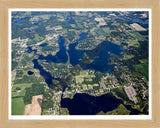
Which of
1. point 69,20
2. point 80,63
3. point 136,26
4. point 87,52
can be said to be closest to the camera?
point 80,63

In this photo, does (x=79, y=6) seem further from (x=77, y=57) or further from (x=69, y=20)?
(x=69, y=20)

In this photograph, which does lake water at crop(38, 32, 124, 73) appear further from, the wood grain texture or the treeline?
the wood grain texture

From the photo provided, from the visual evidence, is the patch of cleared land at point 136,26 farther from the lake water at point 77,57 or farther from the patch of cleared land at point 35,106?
the patch of cleared land at point 35,106

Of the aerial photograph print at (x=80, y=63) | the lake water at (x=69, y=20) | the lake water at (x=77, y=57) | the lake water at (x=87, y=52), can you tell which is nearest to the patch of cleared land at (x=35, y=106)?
A: the aerial photograph print at (x=80, y=63)

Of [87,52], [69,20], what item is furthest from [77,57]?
[69,20]

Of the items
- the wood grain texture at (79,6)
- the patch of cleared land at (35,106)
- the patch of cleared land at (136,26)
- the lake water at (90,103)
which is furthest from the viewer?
the patch of cleared land at (136,26)

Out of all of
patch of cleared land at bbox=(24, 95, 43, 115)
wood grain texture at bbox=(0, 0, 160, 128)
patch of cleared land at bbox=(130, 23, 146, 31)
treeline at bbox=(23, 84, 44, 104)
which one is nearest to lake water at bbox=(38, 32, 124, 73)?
patch of cleared land at bbox=(130, 23, 146, 31)

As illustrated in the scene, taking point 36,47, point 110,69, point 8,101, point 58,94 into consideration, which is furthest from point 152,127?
point 36,47
